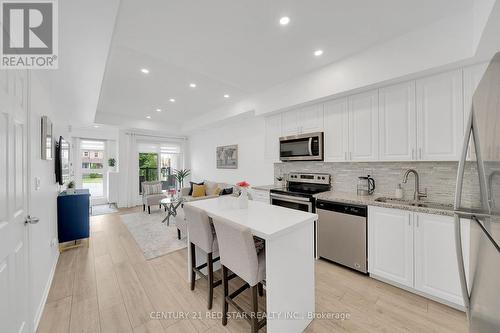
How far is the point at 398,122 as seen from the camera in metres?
2.42

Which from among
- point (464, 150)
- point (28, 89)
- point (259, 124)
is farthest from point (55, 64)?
point (464, 150)

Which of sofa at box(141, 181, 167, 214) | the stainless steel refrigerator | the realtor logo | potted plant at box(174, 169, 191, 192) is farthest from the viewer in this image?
potted plant at box(174, 169, 191, 192)

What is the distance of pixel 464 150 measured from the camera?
3.66ft

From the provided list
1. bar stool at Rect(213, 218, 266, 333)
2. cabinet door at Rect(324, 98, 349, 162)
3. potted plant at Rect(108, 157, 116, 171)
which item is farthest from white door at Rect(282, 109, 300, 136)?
potted plant at Rect(108, 157, 116, 171)

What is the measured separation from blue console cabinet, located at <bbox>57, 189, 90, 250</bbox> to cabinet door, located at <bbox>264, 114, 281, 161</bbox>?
3.40 metres

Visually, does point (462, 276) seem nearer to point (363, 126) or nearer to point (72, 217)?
point (363, 126)

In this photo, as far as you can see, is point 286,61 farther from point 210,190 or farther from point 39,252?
point 210,190

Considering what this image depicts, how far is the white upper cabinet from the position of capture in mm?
1857

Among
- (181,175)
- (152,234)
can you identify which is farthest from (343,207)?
(181,175)

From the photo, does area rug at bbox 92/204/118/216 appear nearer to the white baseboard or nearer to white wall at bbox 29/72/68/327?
the white baseboard

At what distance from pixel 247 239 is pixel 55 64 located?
2818 mm

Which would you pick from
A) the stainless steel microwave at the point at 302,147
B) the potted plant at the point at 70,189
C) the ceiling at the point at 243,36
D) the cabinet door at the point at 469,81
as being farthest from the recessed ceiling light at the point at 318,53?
the potted plant at the point at 70,189

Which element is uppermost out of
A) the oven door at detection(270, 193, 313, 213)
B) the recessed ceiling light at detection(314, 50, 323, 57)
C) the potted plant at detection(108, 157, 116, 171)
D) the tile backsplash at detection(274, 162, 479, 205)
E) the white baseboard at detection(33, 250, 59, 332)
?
the recessed ceiling light at detection(314, 50, 323, 57)

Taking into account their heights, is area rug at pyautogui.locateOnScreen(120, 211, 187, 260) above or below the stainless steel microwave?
below
